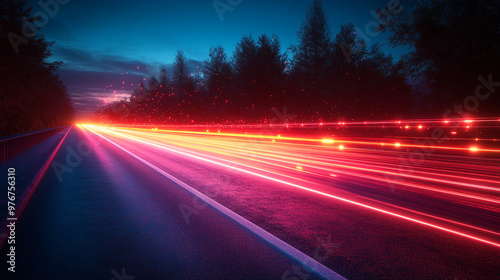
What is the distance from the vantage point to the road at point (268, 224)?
316 cm

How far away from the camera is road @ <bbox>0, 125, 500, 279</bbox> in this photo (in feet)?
10.4

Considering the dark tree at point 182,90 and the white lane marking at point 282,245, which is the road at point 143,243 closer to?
the white lane marking at point 282,245

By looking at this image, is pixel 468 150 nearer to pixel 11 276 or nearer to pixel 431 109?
pixel 431 109

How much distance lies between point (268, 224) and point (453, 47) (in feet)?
63.6

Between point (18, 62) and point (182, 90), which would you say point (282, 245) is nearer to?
point (18, 62)

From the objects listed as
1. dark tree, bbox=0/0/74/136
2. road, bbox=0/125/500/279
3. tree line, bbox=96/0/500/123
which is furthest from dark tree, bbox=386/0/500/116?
dark tree, bbox=0/0/74/136

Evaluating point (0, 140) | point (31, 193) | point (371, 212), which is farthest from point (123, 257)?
point (0, 140)

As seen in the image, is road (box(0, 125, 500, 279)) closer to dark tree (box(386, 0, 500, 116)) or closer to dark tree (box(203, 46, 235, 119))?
dark tree (box(386, 0, 500, 116))

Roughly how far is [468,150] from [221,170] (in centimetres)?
1295

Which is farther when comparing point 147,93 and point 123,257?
point 147,93

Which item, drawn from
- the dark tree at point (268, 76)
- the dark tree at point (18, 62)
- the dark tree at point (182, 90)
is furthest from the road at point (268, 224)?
the dark tree at point (182, 90)

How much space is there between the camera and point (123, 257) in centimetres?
336

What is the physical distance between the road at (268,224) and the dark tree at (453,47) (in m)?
11.8

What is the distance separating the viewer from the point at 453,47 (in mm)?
16875
